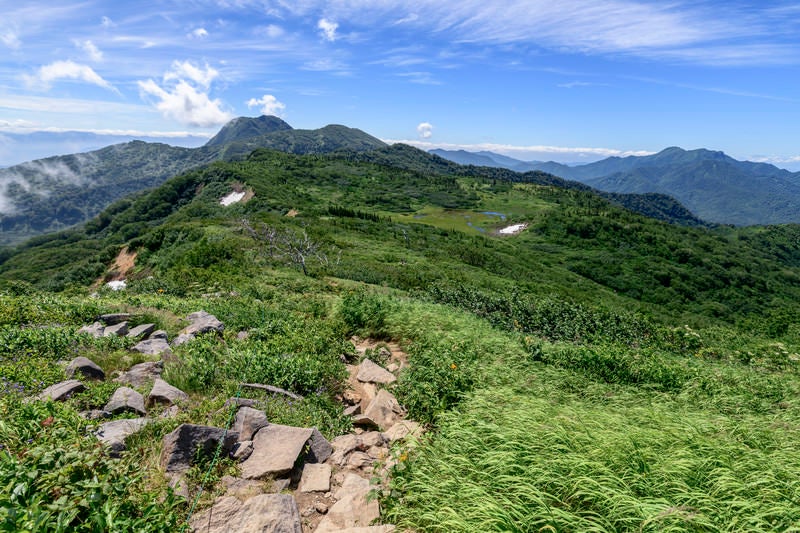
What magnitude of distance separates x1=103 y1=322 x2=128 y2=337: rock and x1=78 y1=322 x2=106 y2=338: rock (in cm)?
A: 13

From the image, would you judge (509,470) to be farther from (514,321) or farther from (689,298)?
(689,298)

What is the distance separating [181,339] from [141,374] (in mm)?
2113

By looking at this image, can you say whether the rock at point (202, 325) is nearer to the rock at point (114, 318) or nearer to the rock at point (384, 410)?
the rock at point (114, 318)

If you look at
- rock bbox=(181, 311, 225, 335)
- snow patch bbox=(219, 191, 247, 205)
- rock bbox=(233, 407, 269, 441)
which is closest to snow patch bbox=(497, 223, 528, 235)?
snow patch bbox=(219, 191, 247, 205)

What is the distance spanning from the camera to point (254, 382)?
7113 mm

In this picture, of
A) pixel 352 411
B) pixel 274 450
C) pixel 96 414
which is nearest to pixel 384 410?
pixel 352 411

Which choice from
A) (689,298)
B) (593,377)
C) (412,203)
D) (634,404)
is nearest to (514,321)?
(593,377)

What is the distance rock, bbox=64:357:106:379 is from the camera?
21.7ft

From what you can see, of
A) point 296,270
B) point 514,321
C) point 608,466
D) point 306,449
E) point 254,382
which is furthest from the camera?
point 296,270

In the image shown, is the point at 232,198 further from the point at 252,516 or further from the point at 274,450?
the point at 252,516

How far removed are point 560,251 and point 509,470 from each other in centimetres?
10715

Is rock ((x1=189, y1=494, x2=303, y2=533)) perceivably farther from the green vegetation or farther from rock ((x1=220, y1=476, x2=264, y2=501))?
the green vegetation

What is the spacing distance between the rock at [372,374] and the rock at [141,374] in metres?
3.83

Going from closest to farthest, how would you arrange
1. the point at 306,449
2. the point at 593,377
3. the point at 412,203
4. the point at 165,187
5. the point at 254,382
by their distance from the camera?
the point at 306,449 < the point at 254,382 < the point at 593,377 < the point at 165,187 < the point at 412,203
